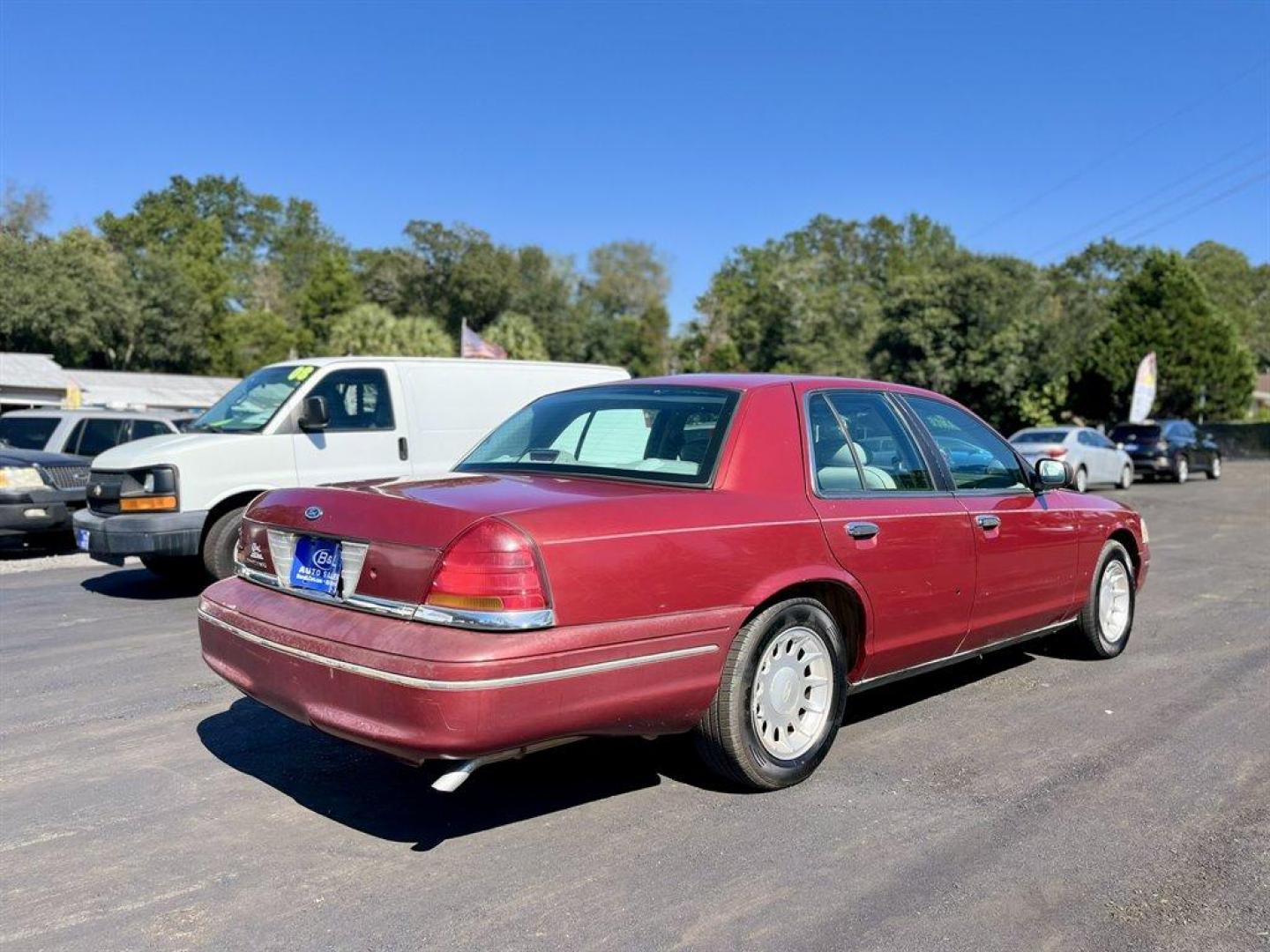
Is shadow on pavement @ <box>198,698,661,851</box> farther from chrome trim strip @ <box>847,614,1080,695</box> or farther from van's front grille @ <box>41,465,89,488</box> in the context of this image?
van's front grille @ <box>41,465,89,488</box>

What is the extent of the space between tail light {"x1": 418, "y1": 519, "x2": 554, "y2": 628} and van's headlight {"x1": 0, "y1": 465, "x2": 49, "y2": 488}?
9314mm

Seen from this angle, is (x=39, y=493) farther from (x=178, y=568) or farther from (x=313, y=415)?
(x=313, y=415)

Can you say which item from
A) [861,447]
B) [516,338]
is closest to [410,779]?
[861,447]

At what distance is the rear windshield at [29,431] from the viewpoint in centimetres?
1272

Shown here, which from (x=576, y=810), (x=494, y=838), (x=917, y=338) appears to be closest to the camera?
(x=494, y=838)

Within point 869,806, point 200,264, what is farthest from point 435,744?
point 200,264

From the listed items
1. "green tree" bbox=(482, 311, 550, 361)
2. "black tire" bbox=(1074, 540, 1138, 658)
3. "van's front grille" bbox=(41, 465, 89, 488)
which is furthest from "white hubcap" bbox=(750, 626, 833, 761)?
"green tree" bbox=(482, 311, 550, 361)

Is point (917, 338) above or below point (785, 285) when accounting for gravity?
below

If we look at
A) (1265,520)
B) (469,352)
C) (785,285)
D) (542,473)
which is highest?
(785,285)

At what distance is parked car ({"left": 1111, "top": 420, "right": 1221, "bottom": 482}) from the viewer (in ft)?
80.4

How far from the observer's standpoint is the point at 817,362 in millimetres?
47844

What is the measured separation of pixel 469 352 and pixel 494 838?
25257 mm

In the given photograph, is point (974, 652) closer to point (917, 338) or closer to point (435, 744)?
point (435, 744)

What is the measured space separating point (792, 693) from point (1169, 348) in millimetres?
39714
